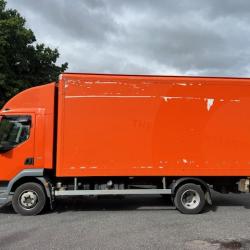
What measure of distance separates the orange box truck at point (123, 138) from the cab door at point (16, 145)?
0.08 ft

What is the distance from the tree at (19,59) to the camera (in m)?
26.5

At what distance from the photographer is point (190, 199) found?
11.4 meters

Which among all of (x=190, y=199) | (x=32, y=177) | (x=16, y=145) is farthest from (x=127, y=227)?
(x=16, y=145)

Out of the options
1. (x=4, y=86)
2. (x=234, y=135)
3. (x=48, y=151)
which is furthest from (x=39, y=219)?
(x=4, y=86)

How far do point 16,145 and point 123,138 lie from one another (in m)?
2.69

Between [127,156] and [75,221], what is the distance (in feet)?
6.89

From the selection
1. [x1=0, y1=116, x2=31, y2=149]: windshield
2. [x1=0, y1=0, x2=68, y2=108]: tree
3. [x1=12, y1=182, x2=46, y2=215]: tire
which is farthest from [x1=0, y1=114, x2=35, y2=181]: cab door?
[x1=0, y1=0, x2=68, y2=108]: tree

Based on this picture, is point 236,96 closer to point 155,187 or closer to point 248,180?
point 248,180

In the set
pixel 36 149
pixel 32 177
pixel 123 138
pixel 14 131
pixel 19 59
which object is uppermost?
pixel 19 59

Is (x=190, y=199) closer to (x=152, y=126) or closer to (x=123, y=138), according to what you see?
(x=152, y=126)

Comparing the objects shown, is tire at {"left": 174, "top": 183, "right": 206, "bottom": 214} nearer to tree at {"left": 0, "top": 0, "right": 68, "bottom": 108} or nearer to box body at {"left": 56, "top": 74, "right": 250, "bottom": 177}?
box body at {"left": 56, "top": 74, "right": 250, "bottom": 177}

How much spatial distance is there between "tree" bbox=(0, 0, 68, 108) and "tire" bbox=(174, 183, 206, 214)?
16628 millimetres

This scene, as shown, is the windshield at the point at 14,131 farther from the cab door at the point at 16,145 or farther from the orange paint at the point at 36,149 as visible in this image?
the orange paint at the point at 36,149

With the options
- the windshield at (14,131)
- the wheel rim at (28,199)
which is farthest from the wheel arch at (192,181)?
the windshield at (14,131)
